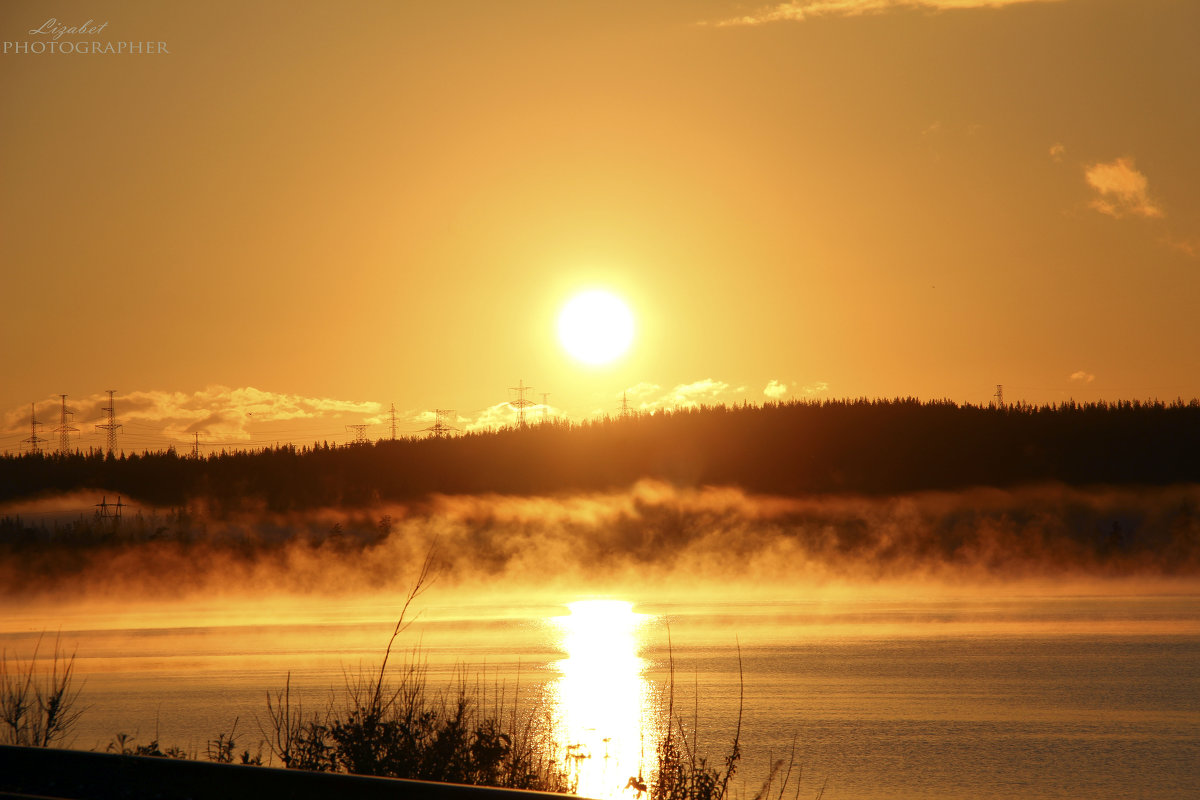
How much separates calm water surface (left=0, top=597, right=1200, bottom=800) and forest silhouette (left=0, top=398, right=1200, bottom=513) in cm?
5339

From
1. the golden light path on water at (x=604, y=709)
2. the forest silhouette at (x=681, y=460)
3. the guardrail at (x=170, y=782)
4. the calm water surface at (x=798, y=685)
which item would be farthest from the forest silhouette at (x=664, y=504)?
the guardrail at (x=170, y=782)

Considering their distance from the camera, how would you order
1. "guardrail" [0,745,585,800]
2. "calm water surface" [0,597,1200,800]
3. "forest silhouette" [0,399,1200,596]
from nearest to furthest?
"guardrail" [0,745,585,800]
"calm water surface" [0,597,1200,800]
"forest silhouette" [0,399,1200,596]

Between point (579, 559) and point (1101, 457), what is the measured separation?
42.3 meters

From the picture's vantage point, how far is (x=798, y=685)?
2500cm

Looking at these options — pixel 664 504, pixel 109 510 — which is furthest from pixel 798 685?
pixel 109 510

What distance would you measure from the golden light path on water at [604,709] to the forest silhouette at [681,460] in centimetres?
6602

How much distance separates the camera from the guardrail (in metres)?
8.73

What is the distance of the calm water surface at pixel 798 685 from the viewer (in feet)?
53.5

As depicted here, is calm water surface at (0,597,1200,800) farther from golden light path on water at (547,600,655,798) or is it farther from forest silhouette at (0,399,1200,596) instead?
forest silhouette at (0,399,1200,596)

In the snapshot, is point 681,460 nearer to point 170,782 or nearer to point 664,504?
point 664,504

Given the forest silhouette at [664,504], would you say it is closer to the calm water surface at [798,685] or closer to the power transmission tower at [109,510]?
the power transmission tower at [109,510]

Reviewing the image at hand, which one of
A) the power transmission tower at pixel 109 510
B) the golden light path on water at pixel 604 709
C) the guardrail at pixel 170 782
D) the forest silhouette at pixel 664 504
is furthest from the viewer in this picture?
the power transmission tower at pixel 109 510

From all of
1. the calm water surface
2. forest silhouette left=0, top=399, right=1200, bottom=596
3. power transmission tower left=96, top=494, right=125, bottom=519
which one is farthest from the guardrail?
power transmission tower left=96, top=494, right=125, bottom=519

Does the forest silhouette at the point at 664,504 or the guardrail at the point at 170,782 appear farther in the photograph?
the forest silhouette at the point at 664,504
